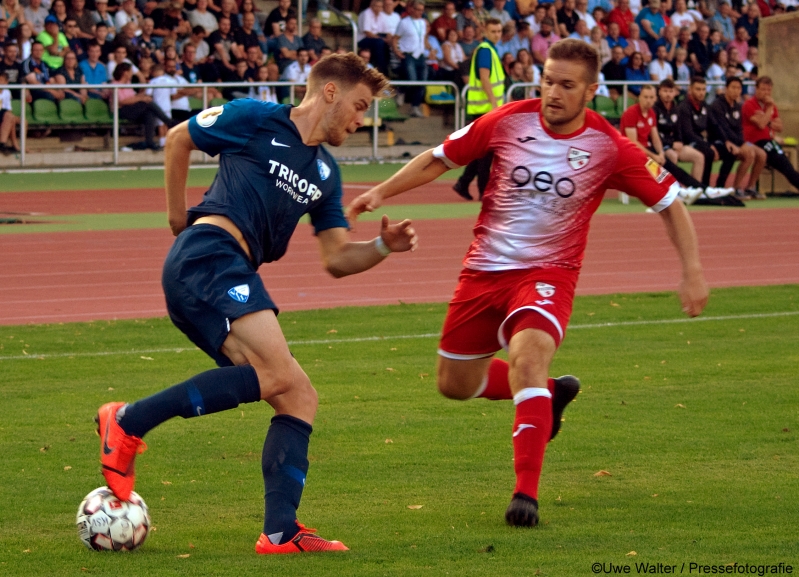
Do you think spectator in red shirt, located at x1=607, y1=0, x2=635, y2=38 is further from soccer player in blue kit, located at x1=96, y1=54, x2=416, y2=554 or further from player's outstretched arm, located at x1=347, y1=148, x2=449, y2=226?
soccer player in blue kit, located at x1=96, y1=54, x2=416, y2=554

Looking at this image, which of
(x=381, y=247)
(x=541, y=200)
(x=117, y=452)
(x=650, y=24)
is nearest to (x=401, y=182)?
(x=381, y=247)

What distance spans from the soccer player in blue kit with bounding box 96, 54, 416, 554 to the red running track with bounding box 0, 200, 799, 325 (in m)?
5.81

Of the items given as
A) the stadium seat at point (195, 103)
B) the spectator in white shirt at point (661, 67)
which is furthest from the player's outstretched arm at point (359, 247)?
the spectator in white shirt at point (661, 67)

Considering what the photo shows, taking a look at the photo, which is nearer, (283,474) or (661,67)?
(283,474)

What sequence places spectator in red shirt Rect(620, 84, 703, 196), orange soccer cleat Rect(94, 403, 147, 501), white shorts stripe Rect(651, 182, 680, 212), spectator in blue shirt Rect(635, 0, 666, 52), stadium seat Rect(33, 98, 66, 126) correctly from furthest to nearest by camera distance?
spectator in blue shirt Rect(635, 0, 666, 52) < stadium seat Rect(33, 98, 66, 126) < spectator in red shirt Rect(620, 84, 703, 196) < white shorts stripe Rect(651, 182, 680, 212) < orange soccer cleat Rect(94, 403, 147, 501)

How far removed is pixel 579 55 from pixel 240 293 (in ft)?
6.17

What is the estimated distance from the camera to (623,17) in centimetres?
2973

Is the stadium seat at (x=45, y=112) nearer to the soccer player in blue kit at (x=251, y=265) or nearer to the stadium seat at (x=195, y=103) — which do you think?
the stadium seat at (x=195, y=103)

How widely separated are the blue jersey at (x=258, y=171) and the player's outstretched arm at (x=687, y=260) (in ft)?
5.22

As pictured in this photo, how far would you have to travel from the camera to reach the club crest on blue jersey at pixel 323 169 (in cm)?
517

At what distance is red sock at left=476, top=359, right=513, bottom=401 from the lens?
21.0 ft

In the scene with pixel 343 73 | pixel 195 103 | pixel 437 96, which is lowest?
pixel 437 96

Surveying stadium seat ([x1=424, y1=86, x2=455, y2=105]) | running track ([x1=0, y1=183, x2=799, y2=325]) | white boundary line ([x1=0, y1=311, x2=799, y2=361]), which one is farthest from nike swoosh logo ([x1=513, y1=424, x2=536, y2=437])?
stadium seat ([x1=424, y1=86, x2=455, y2=105])

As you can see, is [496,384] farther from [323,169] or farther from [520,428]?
[323,169]
